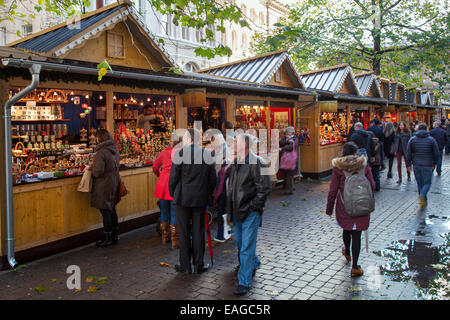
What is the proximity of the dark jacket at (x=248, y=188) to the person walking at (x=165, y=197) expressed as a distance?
2049 mm

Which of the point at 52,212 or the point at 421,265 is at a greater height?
the point at 52,212

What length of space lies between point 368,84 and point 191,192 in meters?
16.2

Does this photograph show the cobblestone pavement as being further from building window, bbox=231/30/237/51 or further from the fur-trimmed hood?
building window, bbox=231/30/237/51

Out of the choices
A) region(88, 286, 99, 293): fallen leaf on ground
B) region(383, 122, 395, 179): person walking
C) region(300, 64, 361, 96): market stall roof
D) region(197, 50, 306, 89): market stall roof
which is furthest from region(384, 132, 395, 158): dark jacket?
→ region(88, 286, 99, 293): fallen leaf on ground

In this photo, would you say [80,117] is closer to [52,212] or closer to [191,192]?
[52,212]

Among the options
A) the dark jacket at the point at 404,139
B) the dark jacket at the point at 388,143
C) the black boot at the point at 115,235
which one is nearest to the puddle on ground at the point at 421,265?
the black boot at the point at 115,235

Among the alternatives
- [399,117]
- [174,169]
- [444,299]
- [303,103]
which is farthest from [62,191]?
[399,117]

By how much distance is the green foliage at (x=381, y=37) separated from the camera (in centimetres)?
2164

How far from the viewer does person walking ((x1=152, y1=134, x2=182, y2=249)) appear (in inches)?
279

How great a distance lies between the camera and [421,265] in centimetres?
606

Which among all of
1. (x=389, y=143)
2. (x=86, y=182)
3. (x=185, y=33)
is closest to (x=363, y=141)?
(x=389, y=143)

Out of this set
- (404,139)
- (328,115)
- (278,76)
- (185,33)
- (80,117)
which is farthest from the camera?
(185,33)

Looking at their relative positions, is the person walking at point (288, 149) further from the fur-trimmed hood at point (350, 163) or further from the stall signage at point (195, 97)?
the fur-trimmed hood at point (350, 163)
